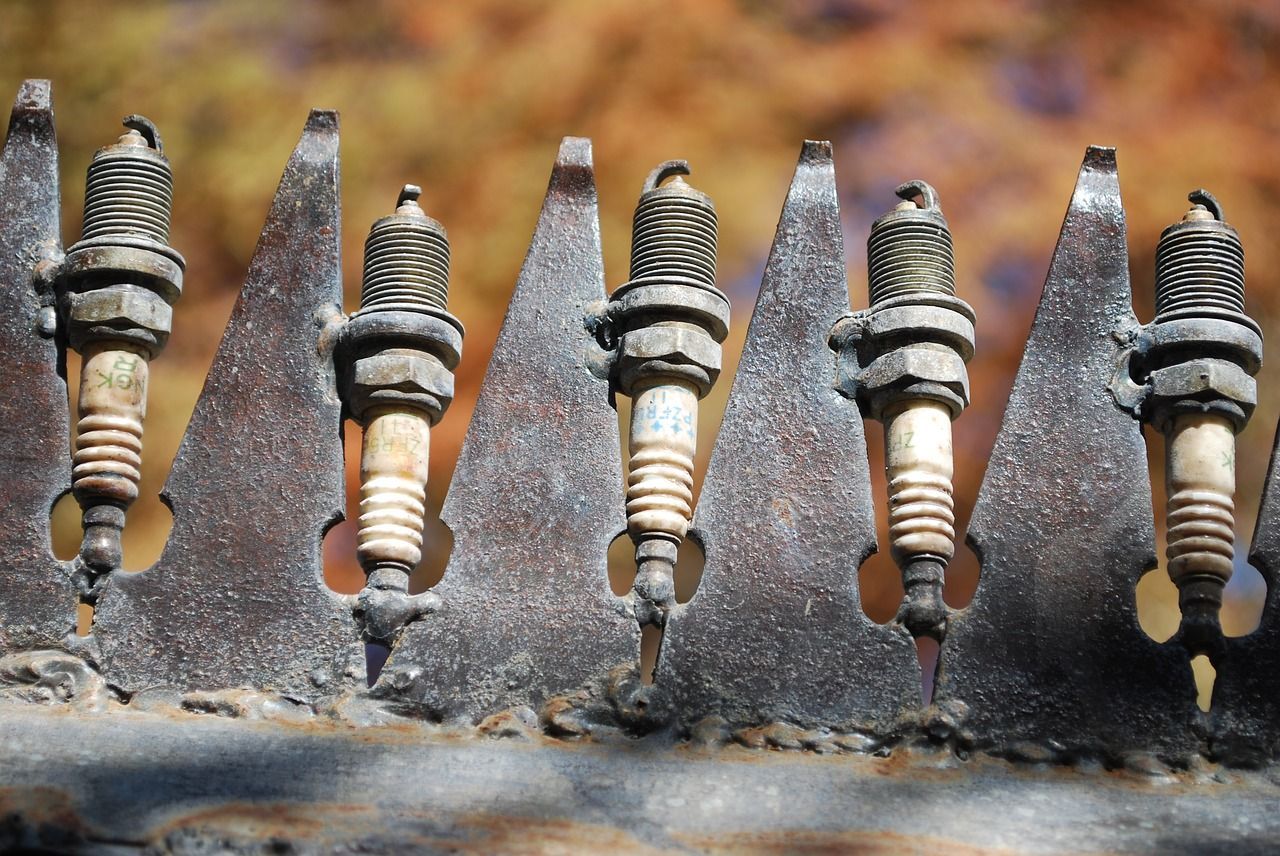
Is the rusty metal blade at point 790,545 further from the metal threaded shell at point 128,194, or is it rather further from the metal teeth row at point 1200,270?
the metal threaded shell at point 128,194

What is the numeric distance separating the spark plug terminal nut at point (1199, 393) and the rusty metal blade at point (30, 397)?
10.4ft

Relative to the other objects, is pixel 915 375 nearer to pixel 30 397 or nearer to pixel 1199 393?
pixel 1199 393

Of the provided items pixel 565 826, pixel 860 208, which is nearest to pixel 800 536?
pixel 565 826

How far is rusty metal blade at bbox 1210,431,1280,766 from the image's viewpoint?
5656mm

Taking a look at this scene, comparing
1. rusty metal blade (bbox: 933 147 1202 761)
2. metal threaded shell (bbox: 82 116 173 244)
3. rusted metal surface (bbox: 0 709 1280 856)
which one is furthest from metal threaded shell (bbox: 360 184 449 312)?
rusty metal blade (bbox: 933 147 1202 761)

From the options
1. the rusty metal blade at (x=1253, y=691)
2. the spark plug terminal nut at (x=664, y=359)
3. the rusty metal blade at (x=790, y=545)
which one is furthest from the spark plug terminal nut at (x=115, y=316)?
the rusty metal blade at (x=1253, y=691)

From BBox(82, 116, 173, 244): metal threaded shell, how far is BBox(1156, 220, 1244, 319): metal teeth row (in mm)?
3061

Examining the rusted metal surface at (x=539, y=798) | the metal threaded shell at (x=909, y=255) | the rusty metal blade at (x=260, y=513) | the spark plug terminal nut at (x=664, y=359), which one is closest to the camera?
the rusted metal surface at (x=539, y=798)

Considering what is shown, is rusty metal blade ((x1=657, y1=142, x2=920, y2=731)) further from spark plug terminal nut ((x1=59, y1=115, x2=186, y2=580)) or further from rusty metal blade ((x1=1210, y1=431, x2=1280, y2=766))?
spark plug terminal nut ((x1=59, y1=115, x2=186, y2=580))

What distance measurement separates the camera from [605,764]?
18.2ft

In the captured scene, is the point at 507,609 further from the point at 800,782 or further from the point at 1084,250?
the point at 1084,250

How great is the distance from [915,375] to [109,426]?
7.69 ft

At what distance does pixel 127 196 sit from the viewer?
628cm

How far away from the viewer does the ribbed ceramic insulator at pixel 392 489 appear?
5848mm
